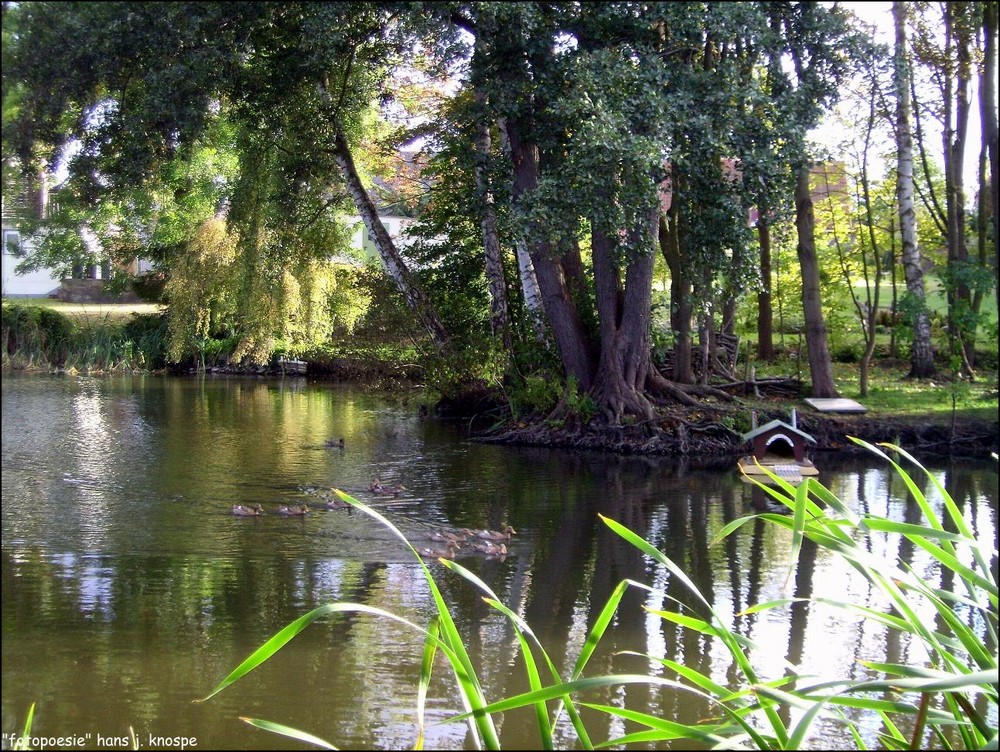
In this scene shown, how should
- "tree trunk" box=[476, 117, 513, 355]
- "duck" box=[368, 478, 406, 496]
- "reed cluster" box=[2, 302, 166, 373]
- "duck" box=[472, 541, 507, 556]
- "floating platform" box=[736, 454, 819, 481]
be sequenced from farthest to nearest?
"tree trunk" box=[476, 117, 513, 355], "floating platform" box=[736, 454, 819, 481], "duck" box=[368, 478, 406, 496], "duck" box=[472, 541, 507, 556], "reed cluster" box=[2, 302, 166, 373]

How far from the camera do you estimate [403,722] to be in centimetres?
414

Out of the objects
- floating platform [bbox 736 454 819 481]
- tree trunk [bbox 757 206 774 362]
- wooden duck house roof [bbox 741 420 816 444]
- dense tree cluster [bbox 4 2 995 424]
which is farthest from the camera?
tree trunk [bbox 757 206 774 362]

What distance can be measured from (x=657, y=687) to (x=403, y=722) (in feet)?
4.19

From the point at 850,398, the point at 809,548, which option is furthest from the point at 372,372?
the point at 809,548

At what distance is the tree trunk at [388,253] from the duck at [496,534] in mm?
6884

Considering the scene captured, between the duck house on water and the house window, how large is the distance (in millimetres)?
8000

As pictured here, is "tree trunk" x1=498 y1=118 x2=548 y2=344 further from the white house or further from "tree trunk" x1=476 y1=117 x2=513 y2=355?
the white house

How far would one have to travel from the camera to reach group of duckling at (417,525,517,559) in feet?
22.8

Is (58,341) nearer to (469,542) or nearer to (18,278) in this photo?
(18,278)

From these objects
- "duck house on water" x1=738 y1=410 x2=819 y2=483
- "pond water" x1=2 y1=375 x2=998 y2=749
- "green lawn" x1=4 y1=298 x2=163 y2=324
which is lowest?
"pond water" x1=2 y1=375 x2=998 y2=749

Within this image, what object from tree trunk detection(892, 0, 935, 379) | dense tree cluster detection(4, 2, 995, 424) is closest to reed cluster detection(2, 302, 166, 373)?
dense tree cluster detection(4, 2, 995, 424)

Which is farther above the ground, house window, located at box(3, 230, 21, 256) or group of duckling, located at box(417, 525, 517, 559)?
house window, located at box(3, 230, 21, 256)

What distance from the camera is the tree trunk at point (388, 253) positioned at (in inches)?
538

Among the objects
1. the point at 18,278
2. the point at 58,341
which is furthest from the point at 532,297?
the point at 18,278
